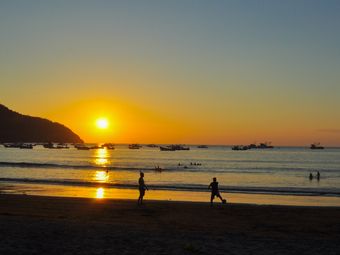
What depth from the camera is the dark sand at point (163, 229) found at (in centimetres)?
1392

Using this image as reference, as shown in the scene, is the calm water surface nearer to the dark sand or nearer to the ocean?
the ocean

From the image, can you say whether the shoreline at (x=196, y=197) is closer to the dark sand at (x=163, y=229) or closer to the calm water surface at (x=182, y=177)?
the calm water surface at (x=182, y=177)

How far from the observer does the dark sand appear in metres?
13.9

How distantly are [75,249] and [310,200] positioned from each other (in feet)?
98.1

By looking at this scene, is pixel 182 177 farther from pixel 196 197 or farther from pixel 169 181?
pixel 196 197

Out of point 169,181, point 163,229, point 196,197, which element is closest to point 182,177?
point 169,181

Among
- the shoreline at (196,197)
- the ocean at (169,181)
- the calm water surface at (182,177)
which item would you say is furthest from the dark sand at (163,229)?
the calm water surface at (182,177)

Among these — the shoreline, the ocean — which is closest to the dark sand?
the shoreline

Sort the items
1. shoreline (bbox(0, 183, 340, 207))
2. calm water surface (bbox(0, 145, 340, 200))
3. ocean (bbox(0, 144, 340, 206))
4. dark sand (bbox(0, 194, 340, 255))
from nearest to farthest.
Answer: dark sand (bbox(0, 194, 340, 255))
shoreline (bbox(0, 183, 340, 207))
ocean (bbox(0, 144, 340, 206))
calm water surface (bbox(0, 145, 340, 200))

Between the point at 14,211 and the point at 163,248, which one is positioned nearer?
the point at 163,248

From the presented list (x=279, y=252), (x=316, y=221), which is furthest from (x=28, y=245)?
(x=316, y=221)

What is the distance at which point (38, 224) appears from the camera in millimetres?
18078

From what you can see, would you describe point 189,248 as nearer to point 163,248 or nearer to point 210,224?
point 163,248

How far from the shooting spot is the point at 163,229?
63.1ft
